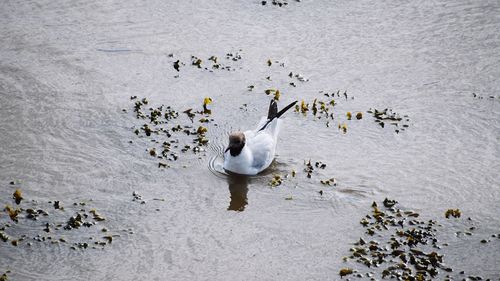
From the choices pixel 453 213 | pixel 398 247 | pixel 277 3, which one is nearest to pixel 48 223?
pixel 398 247

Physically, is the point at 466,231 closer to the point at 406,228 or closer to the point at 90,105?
the point at 406,228

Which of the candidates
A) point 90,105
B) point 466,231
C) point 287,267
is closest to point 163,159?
point 90,105

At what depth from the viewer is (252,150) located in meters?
7.48

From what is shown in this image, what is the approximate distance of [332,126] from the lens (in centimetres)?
810

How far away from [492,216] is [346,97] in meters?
2.70

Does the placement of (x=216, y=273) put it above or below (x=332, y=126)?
below

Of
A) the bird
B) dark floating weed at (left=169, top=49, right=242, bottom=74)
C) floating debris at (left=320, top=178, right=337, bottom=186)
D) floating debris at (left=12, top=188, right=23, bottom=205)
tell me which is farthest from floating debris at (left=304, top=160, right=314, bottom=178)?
floating debris at (left=12, top=188, right=23, bottom=205)

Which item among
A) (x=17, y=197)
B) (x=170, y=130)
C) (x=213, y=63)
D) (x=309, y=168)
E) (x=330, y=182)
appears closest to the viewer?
(x=17, y=197)

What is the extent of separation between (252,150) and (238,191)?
599 mm

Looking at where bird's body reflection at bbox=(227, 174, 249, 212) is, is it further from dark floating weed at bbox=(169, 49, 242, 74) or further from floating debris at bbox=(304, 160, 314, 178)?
dark floating weed at bbox=(169, 49, 242, 74)

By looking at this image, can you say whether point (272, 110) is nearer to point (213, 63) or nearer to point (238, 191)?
point (238, 191)

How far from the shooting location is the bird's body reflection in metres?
6.79

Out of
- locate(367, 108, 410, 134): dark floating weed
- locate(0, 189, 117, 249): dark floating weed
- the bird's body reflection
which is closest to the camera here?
locate(0, 189, 117, 249): dark floating weed

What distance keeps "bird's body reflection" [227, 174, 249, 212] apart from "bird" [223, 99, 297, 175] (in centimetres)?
8
